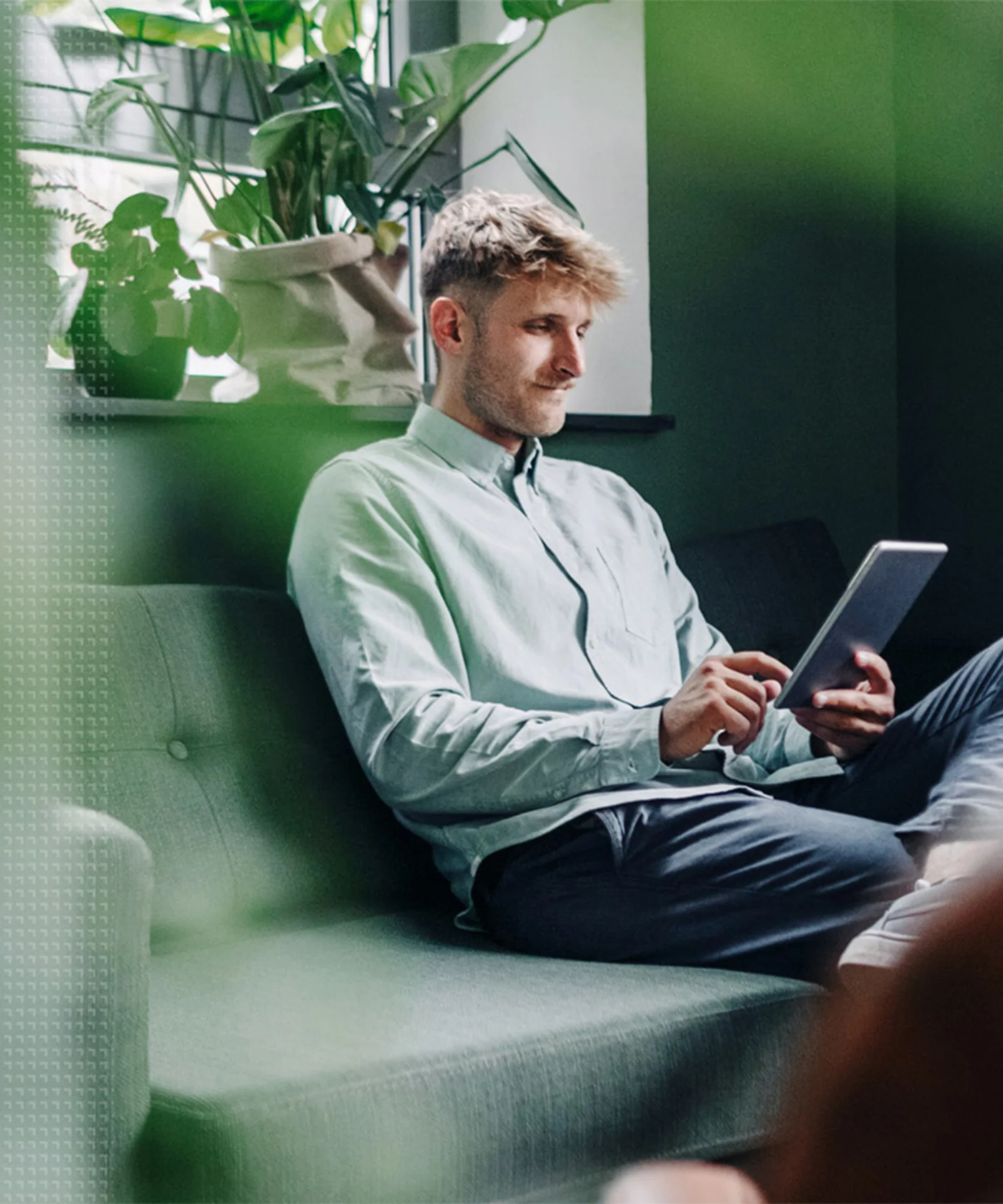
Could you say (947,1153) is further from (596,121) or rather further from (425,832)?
(596,121)

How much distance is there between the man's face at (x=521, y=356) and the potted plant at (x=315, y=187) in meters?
0.21

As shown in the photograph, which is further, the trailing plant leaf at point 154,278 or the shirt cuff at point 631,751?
the trailing plant leaf at point 154,278

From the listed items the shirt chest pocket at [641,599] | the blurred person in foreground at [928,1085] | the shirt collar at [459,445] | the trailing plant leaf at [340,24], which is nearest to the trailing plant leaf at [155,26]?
the trailing plant leaf at [340,24]

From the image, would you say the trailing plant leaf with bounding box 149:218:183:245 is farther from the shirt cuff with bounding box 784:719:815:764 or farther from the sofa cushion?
the shirt cuff with bounding box 784:719:815:764

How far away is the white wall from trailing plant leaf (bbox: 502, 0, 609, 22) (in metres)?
0.36

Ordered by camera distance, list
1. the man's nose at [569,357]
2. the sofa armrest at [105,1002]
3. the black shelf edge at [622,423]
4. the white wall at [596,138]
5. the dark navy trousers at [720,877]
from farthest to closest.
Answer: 1. the white wall at [596,138]
2. the black shelf edge at [622,423]
3. the man's nose at [569,357]
4. the dark navy trousers at [720,877]
5. the sofa armrest at [105,1002]

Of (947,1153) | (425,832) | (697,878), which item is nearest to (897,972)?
(947,1153)

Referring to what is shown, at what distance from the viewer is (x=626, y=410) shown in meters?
2.46

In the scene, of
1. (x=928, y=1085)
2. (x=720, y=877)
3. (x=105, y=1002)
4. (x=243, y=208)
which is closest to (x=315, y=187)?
(x=243, y=208)

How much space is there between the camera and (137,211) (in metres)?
1.78

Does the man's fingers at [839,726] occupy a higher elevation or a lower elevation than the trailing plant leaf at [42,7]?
lower

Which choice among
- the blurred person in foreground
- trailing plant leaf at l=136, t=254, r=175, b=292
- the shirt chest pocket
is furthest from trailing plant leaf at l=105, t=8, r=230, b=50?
the blurred person in foreground

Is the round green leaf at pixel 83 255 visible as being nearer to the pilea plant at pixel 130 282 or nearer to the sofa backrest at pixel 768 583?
the pilea plant at pixel 130 282

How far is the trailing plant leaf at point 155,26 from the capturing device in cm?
196
